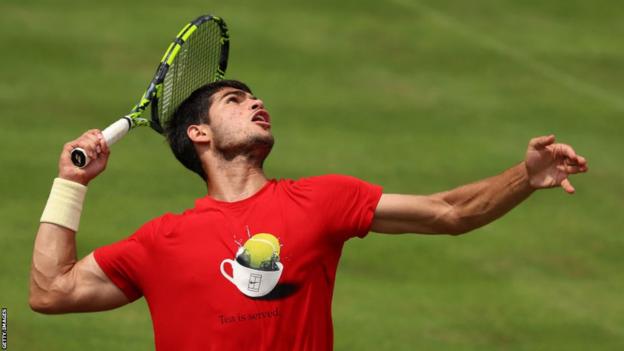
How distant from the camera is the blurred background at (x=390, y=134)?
10.3 metres

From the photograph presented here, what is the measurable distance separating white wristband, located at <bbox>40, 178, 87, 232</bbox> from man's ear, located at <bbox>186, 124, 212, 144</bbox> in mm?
751

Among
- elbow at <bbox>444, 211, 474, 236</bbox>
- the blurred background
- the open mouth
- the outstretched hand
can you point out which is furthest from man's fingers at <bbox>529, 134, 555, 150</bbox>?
the blurred background

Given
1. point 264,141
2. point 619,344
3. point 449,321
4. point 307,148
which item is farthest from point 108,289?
point 307,148

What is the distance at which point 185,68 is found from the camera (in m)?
8.06

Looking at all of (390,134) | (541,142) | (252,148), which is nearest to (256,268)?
(252,148)

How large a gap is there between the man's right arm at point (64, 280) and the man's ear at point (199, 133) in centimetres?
89

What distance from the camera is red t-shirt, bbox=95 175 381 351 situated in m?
6.21

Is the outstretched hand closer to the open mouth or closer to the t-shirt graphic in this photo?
the t-shirt graphic

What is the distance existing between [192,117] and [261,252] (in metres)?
1.15

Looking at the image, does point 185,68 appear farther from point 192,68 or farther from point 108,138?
point 108,138

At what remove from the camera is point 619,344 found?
1009 centimetres

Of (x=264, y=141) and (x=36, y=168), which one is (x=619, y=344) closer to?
(x=264, y=141)

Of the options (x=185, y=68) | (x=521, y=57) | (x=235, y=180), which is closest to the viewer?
(x=235, y=180)

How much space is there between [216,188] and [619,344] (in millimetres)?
4572
